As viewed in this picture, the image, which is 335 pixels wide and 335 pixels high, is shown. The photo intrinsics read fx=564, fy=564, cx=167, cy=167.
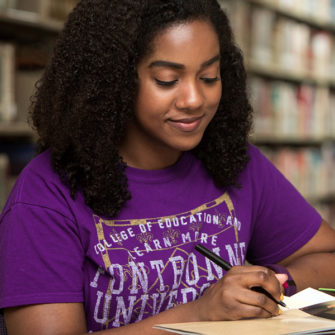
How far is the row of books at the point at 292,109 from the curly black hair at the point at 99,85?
2.11 meters

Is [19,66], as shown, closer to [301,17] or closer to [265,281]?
[265,281]

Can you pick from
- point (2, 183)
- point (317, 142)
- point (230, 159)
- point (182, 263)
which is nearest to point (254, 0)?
point (317, 142)

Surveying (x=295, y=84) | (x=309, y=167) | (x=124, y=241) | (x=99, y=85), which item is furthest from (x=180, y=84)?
(x=295, y=84)

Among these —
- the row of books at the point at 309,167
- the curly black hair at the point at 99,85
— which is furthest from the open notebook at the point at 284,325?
the row of books at the point at 309,167

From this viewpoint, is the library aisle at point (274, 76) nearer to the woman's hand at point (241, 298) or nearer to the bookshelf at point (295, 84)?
the bookshelf at point (295, 84)

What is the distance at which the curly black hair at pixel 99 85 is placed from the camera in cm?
103

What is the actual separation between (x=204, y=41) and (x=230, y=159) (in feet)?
0.97

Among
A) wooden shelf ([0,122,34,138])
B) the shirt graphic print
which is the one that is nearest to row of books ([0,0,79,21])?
wooden shelf ([0,122,34,138])

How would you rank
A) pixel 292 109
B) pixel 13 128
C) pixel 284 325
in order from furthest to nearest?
pixel 292 109 < pixel 13 128 < pixel 284 325

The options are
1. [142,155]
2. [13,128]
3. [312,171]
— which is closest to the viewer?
[142,155]

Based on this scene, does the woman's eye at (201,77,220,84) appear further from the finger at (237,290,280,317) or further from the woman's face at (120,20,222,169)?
the finger at (237,290,280,317)

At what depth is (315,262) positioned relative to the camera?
3.89ft

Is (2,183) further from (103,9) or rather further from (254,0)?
(254,0)

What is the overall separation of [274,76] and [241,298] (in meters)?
2.99
